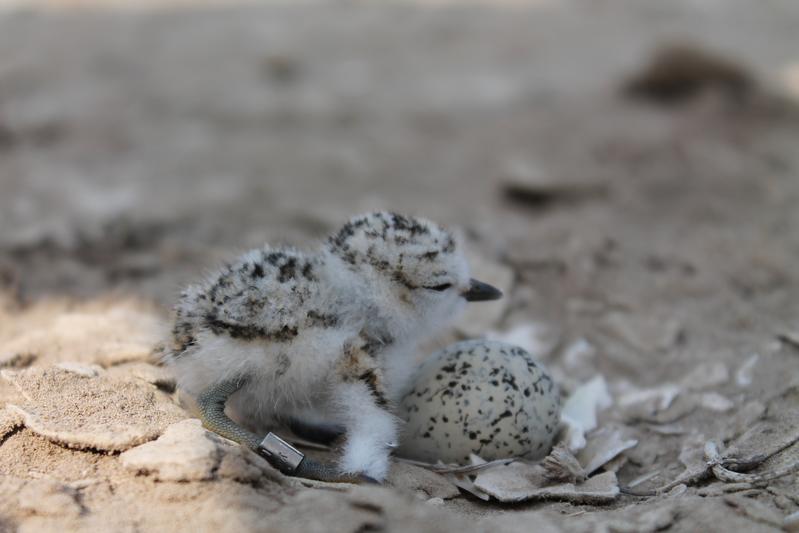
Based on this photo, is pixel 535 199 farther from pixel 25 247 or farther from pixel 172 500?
pixel 172 500

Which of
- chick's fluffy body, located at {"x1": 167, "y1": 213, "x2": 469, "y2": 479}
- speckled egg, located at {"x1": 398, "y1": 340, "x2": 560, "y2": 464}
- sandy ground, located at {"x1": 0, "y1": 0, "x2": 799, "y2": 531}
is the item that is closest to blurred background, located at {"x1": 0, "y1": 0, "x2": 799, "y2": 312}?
sandy ground, located at {"x1": 0, "y1": 0, "x2": 799, "y2": 531}

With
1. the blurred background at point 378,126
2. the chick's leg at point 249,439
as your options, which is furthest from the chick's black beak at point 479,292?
the blurred background at point 378,126

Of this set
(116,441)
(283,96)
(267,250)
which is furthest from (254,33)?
(116,441)

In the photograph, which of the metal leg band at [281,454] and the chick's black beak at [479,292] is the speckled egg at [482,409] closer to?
the chick's black beak at [479,292]

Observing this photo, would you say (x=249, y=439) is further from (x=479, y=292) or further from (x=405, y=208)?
(x=405, y=208)

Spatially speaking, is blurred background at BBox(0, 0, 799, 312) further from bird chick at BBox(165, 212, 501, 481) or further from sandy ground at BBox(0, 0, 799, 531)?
bird chick at BBox(165, 212, 501, 481)
